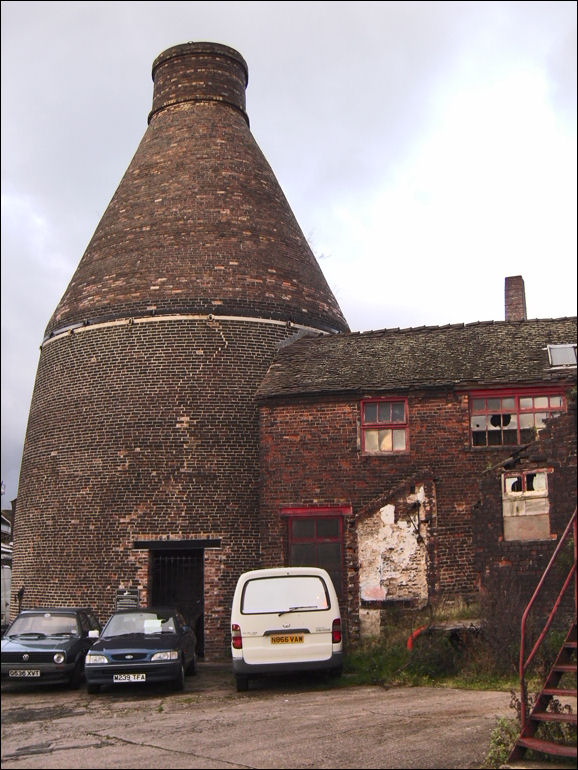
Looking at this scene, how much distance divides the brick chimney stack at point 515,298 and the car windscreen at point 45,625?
1718 cm

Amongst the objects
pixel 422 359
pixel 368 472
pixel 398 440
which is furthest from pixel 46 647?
pixel 422 359

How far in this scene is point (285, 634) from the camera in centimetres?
1257

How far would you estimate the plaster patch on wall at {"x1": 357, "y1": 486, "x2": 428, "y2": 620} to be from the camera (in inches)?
699

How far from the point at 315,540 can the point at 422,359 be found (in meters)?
4.89

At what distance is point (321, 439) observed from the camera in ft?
62.8

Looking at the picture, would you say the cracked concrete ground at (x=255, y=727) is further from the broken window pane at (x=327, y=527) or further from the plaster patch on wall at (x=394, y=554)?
the broken window pane at (x=327, y=527)

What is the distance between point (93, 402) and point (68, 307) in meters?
3.16

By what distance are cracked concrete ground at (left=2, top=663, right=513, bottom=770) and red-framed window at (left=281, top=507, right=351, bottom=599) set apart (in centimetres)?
511

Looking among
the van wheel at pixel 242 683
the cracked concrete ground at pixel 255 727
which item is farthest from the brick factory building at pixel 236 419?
the cracked concrete ground at pixel 255 727

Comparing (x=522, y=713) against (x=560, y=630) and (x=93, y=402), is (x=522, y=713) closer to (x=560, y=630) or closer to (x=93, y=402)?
(x=560, y=630)

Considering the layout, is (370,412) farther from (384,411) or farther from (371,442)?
(371,442)

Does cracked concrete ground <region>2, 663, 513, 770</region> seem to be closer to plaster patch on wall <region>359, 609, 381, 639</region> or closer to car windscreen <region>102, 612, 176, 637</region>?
car windscreen <region>102, 612, 176, 637</region>

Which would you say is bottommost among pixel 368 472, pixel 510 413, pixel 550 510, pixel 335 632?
A: pixel 335 632

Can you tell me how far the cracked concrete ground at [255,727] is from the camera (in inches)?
323
